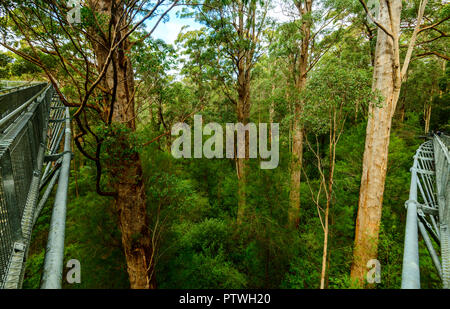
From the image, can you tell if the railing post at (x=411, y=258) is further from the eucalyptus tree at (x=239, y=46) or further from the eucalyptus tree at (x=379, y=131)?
the eucalyptus tree at (x=239, y=46)

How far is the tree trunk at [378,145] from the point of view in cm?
483

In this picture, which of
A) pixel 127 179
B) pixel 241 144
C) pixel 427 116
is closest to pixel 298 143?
pixel 241 144

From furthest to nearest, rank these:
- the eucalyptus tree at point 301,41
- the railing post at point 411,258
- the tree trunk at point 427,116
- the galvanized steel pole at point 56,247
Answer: the tree trunk at point 427,116, the eucalyptus tree at point 301,41, the railing post at point 411,258, the galvanized steel pole at point 56,247

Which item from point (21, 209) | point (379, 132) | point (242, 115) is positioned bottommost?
point (21, 209)

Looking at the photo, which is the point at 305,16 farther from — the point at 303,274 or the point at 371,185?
the point at 303,274

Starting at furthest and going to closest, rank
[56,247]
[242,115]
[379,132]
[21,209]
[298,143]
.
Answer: [242,115] < [298,143] < [379,132] < [21,209] < [56,247]

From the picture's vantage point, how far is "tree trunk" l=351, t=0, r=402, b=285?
4.83 meters

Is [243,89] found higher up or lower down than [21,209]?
higher up

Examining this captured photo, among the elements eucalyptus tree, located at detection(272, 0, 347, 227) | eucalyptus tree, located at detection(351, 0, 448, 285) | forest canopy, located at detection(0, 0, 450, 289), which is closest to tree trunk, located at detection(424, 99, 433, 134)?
forest canopy, located at detection(0, 0, 450, 289)

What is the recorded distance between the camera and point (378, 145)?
5020 millimetres

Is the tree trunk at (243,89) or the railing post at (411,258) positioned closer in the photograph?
the railing post at (411,258)

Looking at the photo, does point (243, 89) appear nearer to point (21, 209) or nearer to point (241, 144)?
point (241, 144)

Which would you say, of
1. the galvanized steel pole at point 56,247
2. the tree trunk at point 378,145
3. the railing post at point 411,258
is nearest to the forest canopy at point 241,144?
the tree trunk at point 378,145
